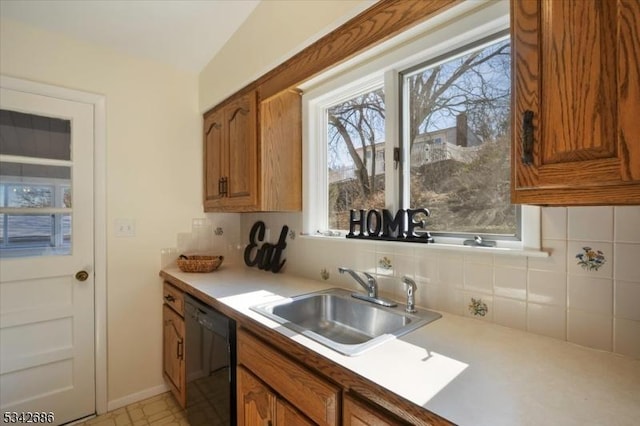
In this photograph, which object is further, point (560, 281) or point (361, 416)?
point (560, 281)

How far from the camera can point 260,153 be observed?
1854mm

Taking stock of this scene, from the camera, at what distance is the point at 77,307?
6.33 feet

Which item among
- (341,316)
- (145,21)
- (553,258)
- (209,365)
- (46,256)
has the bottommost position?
(209,365)

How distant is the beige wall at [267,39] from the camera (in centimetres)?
130

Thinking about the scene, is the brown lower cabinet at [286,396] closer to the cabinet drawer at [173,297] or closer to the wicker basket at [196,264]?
the cabinet drawer at [173,297]

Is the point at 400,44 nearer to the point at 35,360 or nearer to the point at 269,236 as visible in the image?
the point at 269,236

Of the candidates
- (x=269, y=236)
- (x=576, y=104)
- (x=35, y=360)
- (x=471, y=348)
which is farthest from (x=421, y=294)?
(x=35, y=360)

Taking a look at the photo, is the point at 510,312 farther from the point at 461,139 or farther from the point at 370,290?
the point at 461,139

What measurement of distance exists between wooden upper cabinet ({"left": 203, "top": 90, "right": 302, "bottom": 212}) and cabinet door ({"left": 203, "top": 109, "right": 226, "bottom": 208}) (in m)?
0.01

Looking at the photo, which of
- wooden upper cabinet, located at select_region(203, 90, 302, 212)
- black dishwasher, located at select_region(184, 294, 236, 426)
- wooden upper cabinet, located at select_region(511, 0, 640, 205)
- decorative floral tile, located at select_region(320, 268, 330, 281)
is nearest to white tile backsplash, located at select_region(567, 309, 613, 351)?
wooden upper cabinet, located at select_region(511, 0, 640, 205)

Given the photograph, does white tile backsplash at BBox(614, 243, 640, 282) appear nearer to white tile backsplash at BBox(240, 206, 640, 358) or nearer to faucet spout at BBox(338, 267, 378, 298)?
white tile backsplash at BBox(240, 206, 640, 358)

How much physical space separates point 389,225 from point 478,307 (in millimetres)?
501

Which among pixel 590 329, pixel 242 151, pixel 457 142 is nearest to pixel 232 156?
pixel 242 151

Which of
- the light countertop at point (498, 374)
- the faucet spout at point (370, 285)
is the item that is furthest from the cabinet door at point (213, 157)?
the light countertop at point (498, 374)
